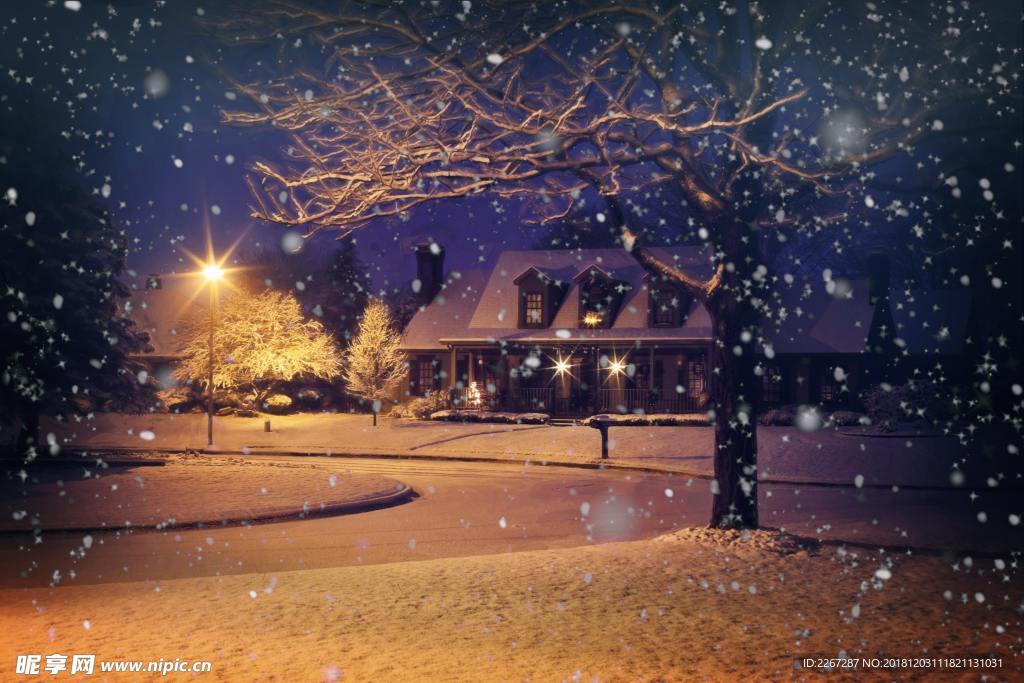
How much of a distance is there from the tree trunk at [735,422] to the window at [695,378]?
3145cm

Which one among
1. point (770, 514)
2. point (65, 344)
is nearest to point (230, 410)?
point (65, 344)

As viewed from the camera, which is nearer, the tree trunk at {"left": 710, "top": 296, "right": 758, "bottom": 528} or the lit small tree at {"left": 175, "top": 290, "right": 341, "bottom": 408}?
the tree trunk at {"left": 710, "top": 296, "right": 758, "bottom": 528}

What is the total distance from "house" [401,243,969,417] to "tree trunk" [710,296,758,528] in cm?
2933

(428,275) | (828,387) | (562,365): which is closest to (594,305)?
(562,365)

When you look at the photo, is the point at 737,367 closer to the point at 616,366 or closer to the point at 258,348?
the point at 616,366

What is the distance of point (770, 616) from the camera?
7.90 m

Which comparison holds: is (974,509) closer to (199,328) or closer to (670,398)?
(670,398)

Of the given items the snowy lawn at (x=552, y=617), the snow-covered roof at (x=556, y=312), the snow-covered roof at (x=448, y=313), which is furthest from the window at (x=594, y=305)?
the snowy lawn at (x=552, y=617)

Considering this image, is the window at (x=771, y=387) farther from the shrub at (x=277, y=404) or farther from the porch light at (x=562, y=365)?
the shrub at (x=277, y=404)

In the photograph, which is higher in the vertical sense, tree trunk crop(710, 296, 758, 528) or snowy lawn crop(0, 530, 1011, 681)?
tree trunk crop(710, 296, 758, 528)

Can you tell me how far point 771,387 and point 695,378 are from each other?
142 inches

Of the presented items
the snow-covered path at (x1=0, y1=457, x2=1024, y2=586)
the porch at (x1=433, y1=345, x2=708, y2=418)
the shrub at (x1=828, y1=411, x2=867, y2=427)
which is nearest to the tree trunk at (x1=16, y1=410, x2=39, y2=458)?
the snow-covered path at (x1=0, y1=457, x2=1024, y2=586)

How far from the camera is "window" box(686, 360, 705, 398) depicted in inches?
1702

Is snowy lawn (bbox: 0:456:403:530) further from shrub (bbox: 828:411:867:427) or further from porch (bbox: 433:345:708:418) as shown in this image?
shrub (bbox: 828:411:867:427)
